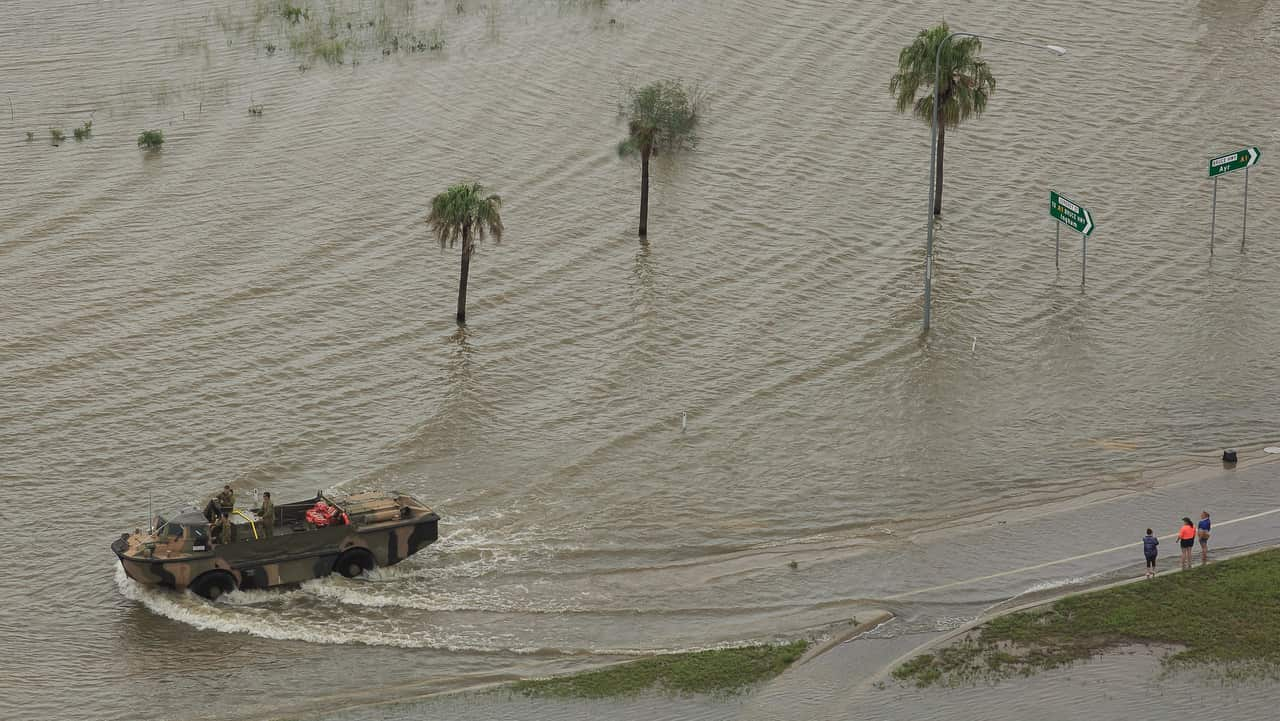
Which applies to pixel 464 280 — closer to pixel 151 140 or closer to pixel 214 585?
pixel 214 585

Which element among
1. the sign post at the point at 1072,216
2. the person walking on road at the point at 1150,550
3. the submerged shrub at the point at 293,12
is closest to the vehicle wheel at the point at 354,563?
the person walking on road at the point at 1150,550

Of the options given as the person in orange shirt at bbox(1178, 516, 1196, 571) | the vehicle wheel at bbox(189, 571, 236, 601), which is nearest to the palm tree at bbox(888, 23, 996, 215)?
the person in orange shirt at bbox(1178, 516, 1196, 571)

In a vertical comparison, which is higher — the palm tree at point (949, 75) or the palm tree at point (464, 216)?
the palm tree at point (949, 75)

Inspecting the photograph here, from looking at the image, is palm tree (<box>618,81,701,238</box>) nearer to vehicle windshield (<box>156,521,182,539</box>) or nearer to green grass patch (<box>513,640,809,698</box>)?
vehicle windshield (<box>156,521,182,539</box>)

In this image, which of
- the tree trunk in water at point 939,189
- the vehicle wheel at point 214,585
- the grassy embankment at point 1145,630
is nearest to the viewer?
the grassy embankment at point 1145,630

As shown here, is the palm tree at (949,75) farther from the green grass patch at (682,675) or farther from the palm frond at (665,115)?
the green grass patch at (682,675)

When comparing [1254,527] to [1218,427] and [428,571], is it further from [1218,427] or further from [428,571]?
[428,571]
